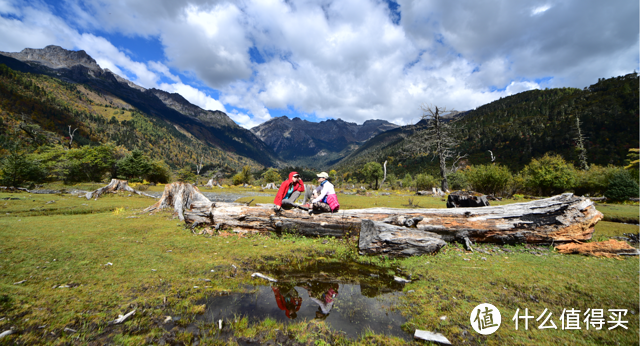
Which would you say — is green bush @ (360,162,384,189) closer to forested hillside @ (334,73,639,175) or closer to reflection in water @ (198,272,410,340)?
forested hillside @ (334,73,639,175)

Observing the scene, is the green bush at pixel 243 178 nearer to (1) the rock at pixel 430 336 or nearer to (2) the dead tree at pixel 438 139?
(2) the dead tree at pixel 438 139

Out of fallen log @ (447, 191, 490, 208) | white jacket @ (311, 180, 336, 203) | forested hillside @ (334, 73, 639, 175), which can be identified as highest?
forested hillside @ (334, 73, 639, 175)

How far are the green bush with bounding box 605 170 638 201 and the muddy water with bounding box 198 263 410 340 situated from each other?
26.0 meters

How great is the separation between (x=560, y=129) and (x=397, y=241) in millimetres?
122120

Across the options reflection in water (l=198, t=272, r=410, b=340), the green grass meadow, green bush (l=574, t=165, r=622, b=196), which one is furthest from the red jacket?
green bush (l=574, t=165, r=622, b=196)

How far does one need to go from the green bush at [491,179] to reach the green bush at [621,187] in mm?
6588

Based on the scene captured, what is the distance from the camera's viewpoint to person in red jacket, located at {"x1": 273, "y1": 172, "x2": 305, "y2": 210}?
9188 millimetres

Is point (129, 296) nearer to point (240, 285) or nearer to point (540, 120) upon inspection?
point (240, 285)

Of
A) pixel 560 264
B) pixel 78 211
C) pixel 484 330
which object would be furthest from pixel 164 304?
pixel 78 211

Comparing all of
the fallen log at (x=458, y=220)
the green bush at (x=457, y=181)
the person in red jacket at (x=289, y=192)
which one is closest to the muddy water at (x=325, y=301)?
the fallen log at (x=458, y=220)

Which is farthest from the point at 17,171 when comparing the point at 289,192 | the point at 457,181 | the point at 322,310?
the point at 457,181

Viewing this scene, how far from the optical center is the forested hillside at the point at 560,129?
227ft

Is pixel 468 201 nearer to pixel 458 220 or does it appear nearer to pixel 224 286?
pixel 458 220

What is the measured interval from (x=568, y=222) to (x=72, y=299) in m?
13.3
